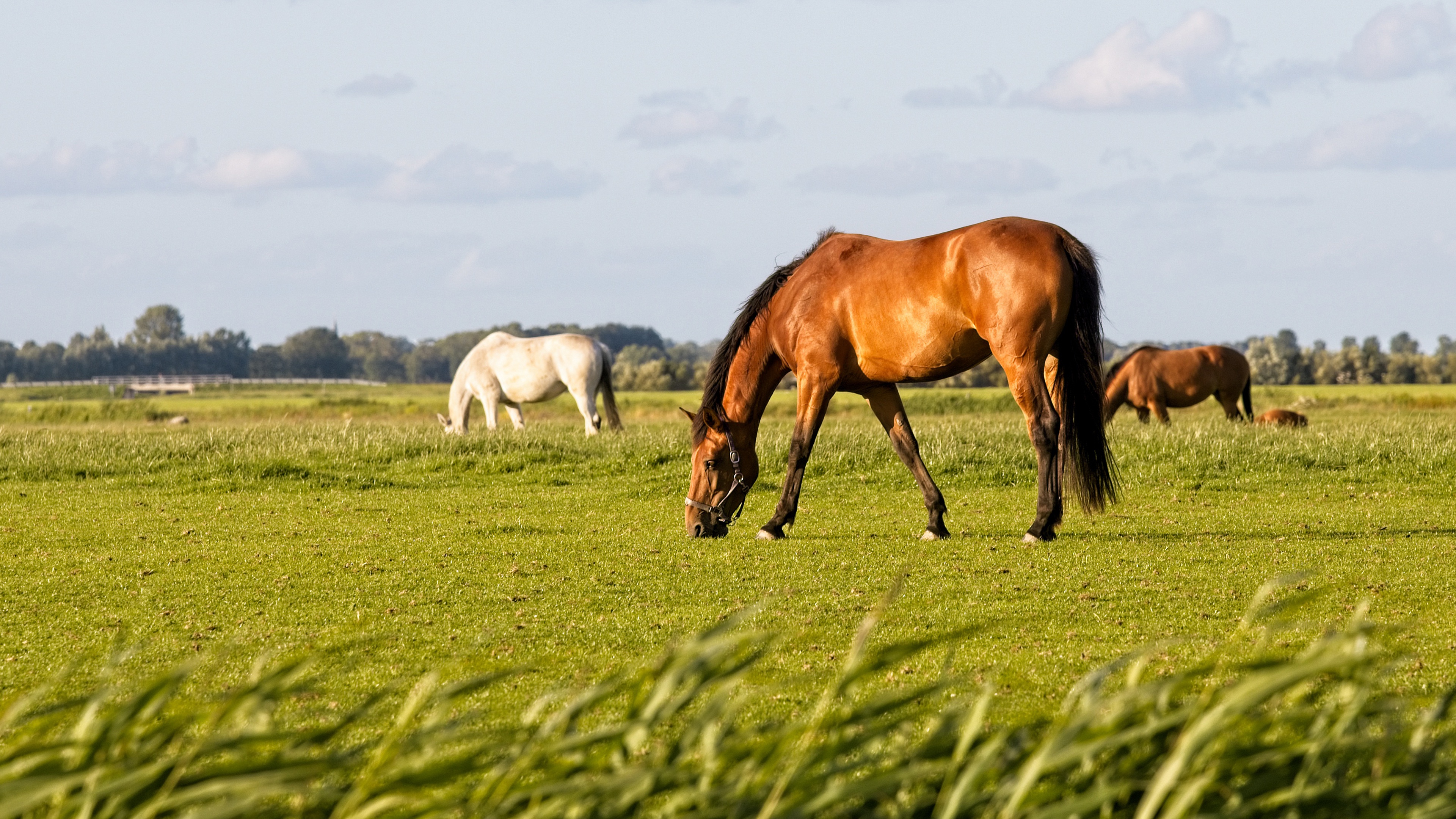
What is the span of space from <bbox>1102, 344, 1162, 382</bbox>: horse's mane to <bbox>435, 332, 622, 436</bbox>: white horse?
903 centimetres

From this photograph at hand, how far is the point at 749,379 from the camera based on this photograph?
1014 centimetres

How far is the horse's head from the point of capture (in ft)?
32.2

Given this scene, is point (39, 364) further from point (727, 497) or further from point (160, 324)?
point (727, 497)

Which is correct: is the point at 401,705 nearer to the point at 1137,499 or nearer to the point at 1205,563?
the point at 1205,563

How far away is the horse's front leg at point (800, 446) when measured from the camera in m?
9.75

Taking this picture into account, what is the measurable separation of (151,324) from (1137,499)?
143839mm

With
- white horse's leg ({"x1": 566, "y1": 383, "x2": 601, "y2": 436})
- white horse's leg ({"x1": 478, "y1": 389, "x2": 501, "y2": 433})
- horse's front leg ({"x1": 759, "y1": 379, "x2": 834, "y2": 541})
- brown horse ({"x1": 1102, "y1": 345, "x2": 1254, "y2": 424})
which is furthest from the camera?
brown horse ({"x1": 1102, "y1": 345, "x2": 1254, "y2": 424})

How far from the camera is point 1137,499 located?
12281 millimetres

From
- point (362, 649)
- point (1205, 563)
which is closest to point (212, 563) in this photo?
point (362, 649)

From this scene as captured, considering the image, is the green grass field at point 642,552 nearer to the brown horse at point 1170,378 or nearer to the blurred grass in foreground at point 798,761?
the blurred grass in foreground at point 798,761

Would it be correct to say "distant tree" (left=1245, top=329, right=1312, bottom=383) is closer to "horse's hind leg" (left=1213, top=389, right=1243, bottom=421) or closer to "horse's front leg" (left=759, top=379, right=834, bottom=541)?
"horse's hind leg" (left=1213, top=389, right=1243, bottom=421)

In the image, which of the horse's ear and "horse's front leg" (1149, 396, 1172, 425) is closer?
the horse's ear

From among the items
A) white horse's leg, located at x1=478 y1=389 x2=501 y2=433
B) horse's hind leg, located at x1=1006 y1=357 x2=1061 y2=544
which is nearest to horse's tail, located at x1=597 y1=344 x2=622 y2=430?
white horse's leg, located at x1=478 y1=389 x2=501 y2=433

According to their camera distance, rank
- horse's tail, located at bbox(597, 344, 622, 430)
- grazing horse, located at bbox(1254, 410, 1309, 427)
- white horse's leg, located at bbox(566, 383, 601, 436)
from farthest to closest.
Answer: grazing horse, located at bbox(1254, 410, 1309, 427)
white horse's leg, located at bbox(566, 383, 601, 436)
horse's tail, located at bbox(597, 344, 622, 430)
